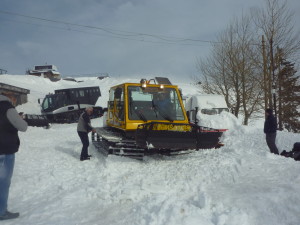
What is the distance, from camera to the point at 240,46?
2266 cm

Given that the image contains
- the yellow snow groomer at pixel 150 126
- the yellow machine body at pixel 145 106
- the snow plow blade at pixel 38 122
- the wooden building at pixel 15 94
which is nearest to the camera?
the yellow snow groomer at pixel 150 126

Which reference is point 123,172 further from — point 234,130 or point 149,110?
point 234,130

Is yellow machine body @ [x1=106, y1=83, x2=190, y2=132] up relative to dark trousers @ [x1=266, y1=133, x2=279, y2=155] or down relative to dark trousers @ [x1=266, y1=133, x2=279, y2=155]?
up

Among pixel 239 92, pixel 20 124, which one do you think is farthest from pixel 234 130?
pixel 20 124

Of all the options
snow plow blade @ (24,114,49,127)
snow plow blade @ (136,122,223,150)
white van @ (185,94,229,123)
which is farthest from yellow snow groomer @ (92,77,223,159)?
snow plow blade @ (24,114,49,127)

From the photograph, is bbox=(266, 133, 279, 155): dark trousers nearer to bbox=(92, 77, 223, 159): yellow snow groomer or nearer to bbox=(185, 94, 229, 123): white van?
bbox=(92, 77, 223, 159): yellow snow groomer

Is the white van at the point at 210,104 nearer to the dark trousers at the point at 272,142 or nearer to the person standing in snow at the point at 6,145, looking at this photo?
the dark trousers at the point at 272,142

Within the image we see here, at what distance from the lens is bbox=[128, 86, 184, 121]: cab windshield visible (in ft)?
26.6

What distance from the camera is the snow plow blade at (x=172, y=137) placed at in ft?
22.5

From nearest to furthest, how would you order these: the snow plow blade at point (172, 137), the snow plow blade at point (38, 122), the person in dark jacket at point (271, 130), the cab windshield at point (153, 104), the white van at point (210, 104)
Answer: the snow plow blade at point (172, 137), the cab windshield at point (153, 104), the person in dark jacket at point (271, 130), the white van at point (210, 104), the snow plow blade at point (38, 122)

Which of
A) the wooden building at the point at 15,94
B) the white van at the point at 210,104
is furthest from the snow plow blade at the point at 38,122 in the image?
the wooden building at the point at 15,94

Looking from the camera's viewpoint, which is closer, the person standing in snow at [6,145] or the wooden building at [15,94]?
the person standing in snow at [6,145]

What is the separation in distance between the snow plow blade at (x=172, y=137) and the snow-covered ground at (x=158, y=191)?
21.4 inches

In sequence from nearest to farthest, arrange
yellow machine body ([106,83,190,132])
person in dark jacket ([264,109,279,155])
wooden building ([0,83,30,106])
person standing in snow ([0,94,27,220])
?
person standing in snow ([0,94,27,220]) → yellow machine body ([106,83,190,132]) → person in dark jacket ([264,109,279,155]) → wooden building ([0,83,30,106])
